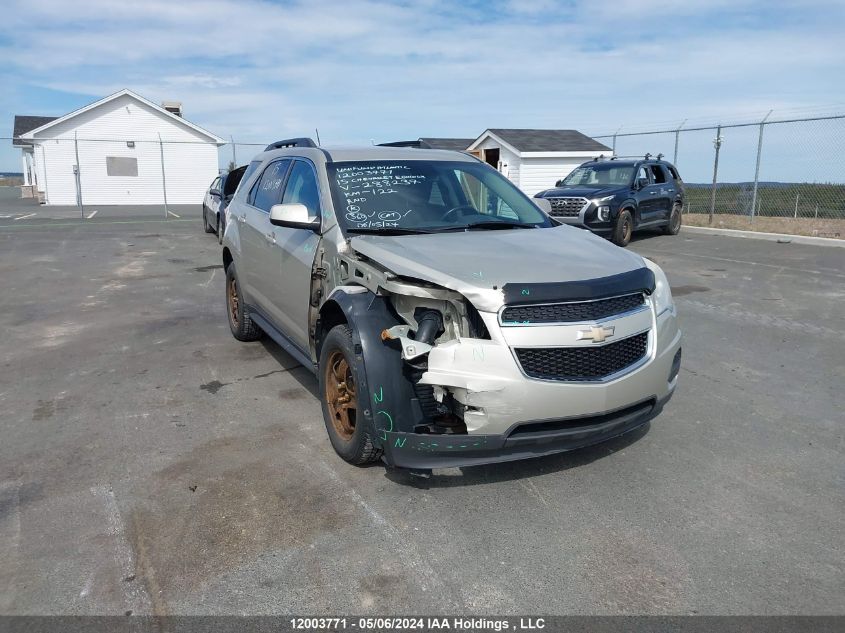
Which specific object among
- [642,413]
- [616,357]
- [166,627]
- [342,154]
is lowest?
[166,627]

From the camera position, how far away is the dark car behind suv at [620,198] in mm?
13938

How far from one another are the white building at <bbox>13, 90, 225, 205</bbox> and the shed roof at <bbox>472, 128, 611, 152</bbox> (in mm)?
14782

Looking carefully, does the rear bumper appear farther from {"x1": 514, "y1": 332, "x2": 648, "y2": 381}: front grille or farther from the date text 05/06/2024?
the date text 05/06/2024

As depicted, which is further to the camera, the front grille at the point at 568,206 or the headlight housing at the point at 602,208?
the front grille at the point at 568,206

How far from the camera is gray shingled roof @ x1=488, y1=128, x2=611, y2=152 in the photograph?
30047mm

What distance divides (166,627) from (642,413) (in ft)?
8.35

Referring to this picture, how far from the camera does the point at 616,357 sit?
136 inches

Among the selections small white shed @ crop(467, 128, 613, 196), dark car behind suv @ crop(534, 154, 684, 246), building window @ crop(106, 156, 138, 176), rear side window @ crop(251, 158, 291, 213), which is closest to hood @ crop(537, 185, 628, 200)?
dark car behind suv @ crop(534, 154, 684, 246)

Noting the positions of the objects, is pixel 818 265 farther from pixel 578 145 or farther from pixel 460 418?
pixel 578 145

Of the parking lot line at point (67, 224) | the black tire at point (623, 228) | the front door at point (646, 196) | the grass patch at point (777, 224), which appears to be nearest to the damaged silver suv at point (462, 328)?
the black tire at point (623, 228)

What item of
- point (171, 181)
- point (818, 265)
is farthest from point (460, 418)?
point (171, 181)

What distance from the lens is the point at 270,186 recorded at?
5781 millimetres

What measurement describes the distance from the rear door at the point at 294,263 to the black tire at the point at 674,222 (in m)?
13.0

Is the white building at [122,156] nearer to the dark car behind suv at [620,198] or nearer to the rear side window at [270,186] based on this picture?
the dark car behind suv at [620,198]
